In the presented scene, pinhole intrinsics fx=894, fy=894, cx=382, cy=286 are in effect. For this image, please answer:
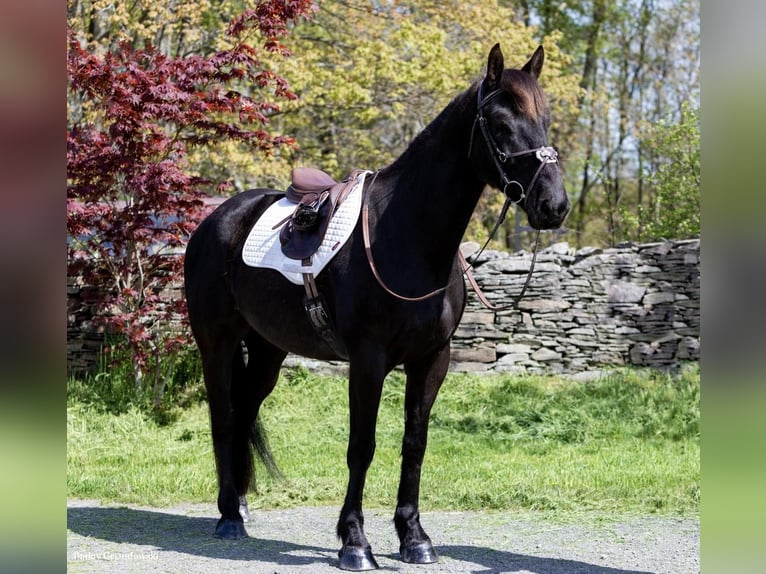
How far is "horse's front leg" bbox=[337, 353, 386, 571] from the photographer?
4.27 m

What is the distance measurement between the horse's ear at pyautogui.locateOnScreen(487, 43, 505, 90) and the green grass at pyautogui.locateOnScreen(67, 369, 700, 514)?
2925mm

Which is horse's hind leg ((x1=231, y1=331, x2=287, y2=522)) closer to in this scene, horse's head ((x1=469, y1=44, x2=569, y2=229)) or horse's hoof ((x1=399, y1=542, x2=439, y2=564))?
horse's hoof ((x1=399, y1=542, x2=439, y2=564))

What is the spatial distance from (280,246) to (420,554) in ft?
5.80

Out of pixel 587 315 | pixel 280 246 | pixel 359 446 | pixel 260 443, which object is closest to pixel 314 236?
pixel 280 246

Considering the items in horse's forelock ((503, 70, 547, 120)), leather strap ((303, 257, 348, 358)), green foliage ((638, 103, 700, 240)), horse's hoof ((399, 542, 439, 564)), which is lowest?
horse's hoof ((399, 542, 439, 564))

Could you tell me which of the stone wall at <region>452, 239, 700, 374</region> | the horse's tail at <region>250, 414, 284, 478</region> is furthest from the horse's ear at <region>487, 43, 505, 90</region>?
the stone wall at <region>452, 239, 700, 374</region>

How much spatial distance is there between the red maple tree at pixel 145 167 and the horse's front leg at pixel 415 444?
462 cm

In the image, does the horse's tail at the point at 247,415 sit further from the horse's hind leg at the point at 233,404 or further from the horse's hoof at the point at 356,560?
the horse's hoof at the point at 356,560

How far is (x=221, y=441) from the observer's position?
5309 mm

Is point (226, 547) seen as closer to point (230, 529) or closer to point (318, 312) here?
point (230, 529)

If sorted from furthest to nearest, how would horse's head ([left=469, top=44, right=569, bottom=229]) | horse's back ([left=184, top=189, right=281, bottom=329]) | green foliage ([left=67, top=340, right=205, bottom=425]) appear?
green foliage ([left=67, top=340, right=205, bottom=425]), horse's back ([left=184, top=189, right=281, bottom=329]), horse's head ([left=469, top=44, right=569, bottom=229])

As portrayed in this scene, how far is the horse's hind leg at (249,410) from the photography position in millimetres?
5461
